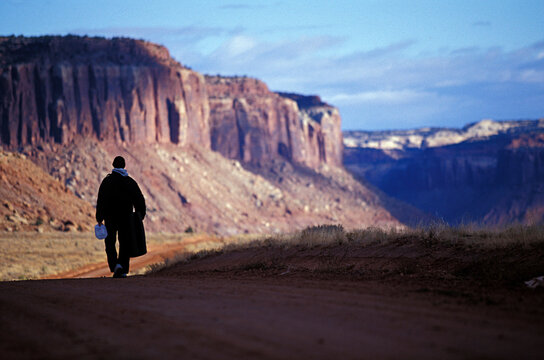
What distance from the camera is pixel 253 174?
99125 millimetres

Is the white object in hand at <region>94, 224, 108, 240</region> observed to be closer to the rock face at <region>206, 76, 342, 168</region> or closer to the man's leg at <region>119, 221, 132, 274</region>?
the man's leg at <region>119, 221, 132, 274</region>

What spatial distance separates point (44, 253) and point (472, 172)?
11206 centimetres

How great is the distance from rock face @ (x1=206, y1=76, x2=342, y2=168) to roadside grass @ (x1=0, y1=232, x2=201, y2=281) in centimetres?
5656

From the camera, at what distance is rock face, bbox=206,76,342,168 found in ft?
339

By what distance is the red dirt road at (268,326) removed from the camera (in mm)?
5387

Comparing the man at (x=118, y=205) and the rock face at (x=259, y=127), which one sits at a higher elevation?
the rock face at (x=259, y=127)

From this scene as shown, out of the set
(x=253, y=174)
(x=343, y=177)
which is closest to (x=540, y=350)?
(x=253, y=174)

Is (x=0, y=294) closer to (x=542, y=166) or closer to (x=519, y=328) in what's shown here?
(x=519, y=328)

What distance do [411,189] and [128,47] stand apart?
83926mm

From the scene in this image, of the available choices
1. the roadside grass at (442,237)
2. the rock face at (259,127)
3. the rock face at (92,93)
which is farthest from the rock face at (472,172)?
the roadside grass at (442,237)

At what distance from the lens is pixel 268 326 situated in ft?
20.4

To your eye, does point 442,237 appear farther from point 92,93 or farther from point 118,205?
point 92,93

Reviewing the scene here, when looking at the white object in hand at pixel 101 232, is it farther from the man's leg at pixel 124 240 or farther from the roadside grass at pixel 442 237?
the roadside grass at pixel 442 237

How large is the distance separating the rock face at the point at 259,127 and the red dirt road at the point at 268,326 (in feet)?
308
